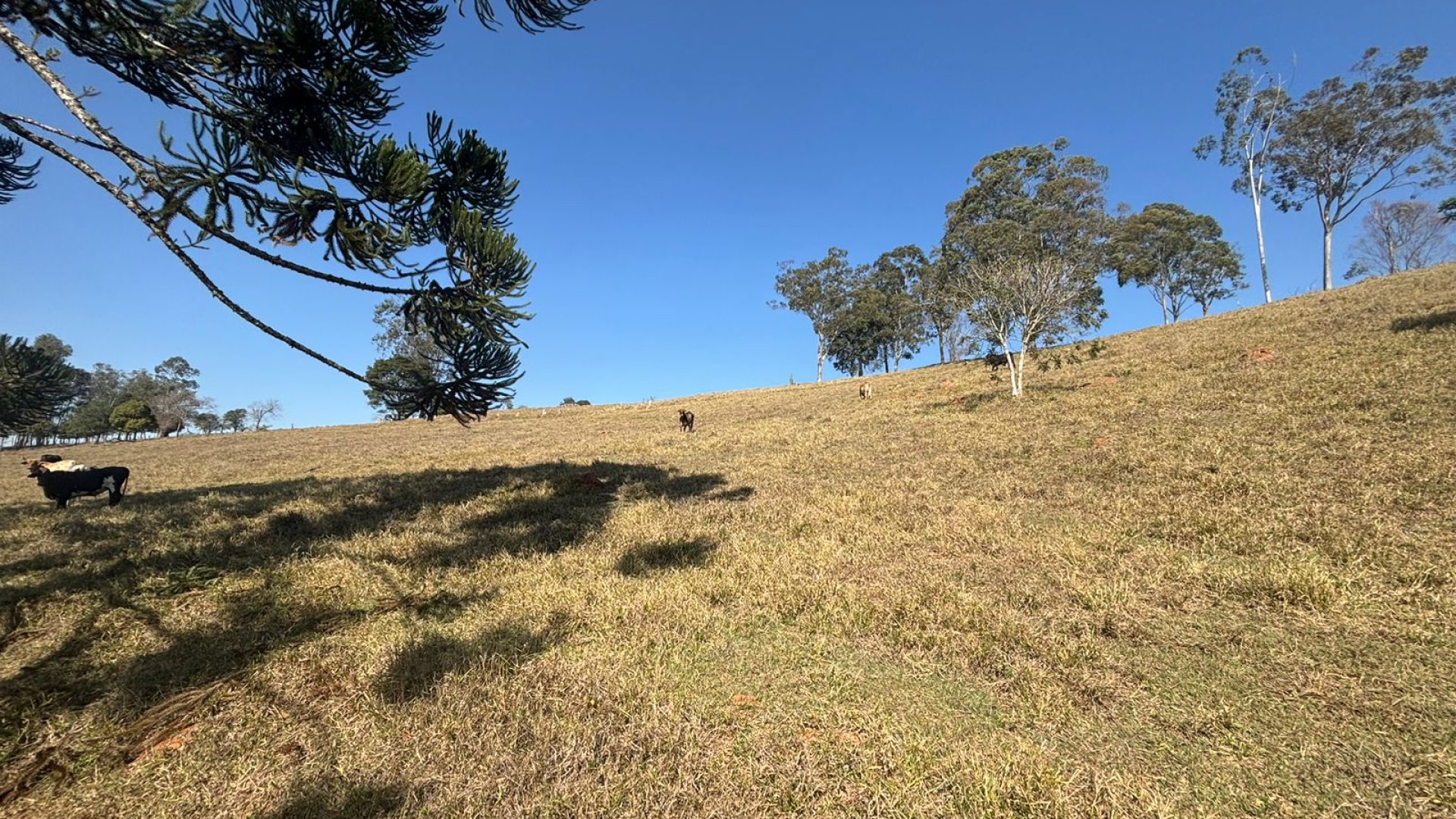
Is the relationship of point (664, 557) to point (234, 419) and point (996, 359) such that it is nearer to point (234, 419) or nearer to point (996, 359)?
point (996, 359)

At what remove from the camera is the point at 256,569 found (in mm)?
7043

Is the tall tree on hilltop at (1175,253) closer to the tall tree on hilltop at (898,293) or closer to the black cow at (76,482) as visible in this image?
the tall tree on hilltop at (898,293)

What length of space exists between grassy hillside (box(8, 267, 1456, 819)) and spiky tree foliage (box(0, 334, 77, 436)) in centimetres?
211

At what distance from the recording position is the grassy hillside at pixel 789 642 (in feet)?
10.3

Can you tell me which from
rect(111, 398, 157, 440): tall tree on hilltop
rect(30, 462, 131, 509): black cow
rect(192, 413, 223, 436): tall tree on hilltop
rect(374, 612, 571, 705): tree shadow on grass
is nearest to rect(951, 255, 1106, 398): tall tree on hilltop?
rect(374, 612, 571, 705): tree shadow on grass

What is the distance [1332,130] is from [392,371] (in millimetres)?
60499

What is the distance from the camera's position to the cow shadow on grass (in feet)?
14.6

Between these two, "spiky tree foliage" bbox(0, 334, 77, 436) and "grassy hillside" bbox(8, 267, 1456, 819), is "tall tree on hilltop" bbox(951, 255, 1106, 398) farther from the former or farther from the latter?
"spiky tree foliage" bbox(0, 334, 77, 436)

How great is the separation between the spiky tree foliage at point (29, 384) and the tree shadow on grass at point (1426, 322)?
1109 inches

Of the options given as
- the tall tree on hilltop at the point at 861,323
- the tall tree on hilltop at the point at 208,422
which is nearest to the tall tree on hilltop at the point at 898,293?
the tall tree on hilltop at the point at 861,323

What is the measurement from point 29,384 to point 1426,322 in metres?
29.5

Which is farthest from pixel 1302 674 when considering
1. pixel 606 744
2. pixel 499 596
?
pixel 499 596

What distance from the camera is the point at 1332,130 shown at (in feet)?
127

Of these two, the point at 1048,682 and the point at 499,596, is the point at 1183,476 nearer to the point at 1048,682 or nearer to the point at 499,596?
the point at 1048,682
